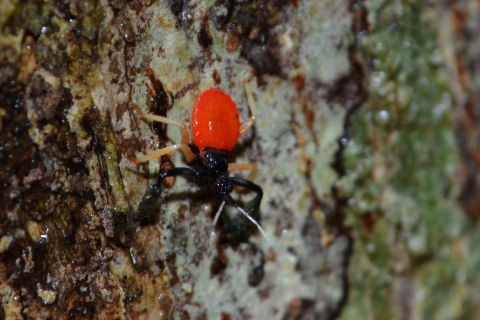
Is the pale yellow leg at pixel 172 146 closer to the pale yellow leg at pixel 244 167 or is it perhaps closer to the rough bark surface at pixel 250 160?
the rough bark surface at pixel 250 160

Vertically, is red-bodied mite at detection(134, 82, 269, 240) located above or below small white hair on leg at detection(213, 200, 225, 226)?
above

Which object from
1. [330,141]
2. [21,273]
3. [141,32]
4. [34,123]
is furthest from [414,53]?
[21,273]

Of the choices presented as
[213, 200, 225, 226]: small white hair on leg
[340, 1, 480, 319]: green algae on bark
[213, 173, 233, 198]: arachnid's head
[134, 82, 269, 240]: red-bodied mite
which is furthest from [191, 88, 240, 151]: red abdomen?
[340, 1, 480, 319]: green algae on bark

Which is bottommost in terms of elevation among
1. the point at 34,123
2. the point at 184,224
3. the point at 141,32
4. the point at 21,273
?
the point at 21,273

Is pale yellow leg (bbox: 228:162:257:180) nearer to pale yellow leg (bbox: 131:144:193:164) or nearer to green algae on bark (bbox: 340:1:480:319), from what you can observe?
pale yellow leg (bbox: 131:144:193:164)

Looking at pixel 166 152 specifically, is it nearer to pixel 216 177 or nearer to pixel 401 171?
pixel 216 177

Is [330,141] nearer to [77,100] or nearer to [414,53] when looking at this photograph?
[414,53]

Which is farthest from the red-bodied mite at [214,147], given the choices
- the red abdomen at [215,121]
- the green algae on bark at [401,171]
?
the green algae on bark at [401,171]
